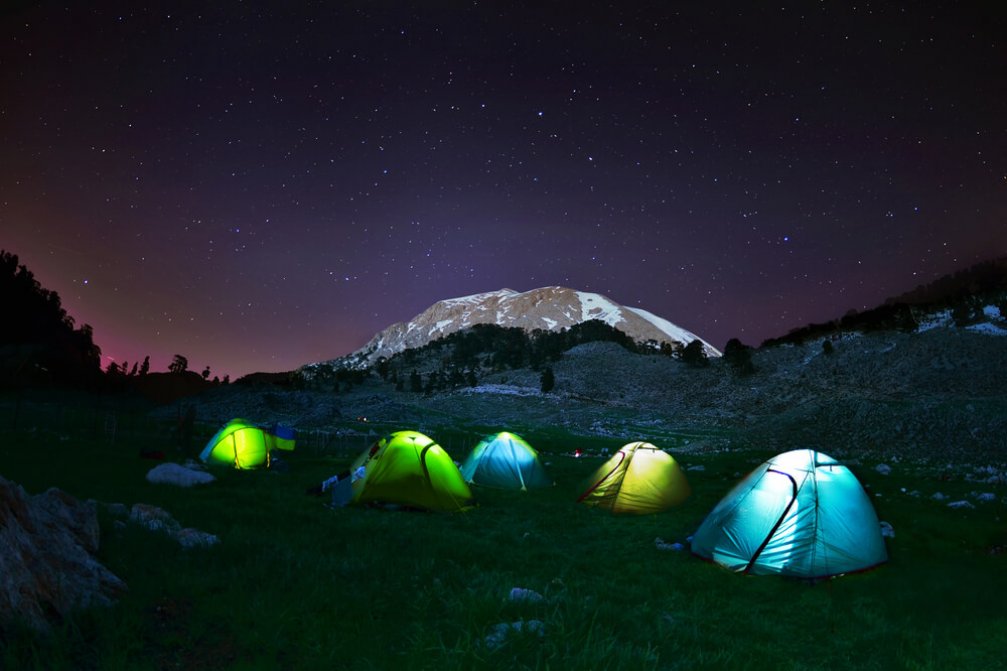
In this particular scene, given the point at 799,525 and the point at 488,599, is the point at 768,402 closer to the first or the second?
the point at 799,525

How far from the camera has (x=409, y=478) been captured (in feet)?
53.7

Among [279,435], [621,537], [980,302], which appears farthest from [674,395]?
[621,537]

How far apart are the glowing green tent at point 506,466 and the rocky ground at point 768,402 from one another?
20570mm

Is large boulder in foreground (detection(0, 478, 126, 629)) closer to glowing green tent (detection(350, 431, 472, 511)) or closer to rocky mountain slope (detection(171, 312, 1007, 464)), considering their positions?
glowing green tent (detection(350, 431, 472, 511))

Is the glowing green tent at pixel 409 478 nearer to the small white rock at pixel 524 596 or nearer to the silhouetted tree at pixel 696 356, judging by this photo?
the small white rock at pixel 524 596

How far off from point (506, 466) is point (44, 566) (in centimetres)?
1735

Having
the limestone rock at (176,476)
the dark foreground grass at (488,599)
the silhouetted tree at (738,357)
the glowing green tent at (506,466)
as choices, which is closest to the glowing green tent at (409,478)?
the dark foreground grass at (488,599)

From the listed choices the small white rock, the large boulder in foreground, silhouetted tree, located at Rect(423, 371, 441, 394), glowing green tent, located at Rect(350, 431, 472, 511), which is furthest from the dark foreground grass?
silhouetted tree, located at Rect(423, 371, 441, 394)

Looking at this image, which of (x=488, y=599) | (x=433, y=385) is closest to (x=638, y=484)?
(x=488, y=599)

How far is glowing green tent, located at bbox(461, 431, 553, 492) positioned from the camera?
21875 mm

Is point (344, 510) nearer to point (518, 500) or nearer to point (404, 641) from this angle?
point (518, 500)

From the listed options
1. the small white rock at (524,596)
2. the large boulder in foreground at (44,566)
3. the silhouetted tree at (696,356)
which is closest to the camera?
the large boulder in foreground at (44,566)

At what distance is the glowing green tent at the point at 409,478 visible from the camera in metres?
16.2

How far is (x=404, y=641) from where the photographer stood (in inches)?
219
